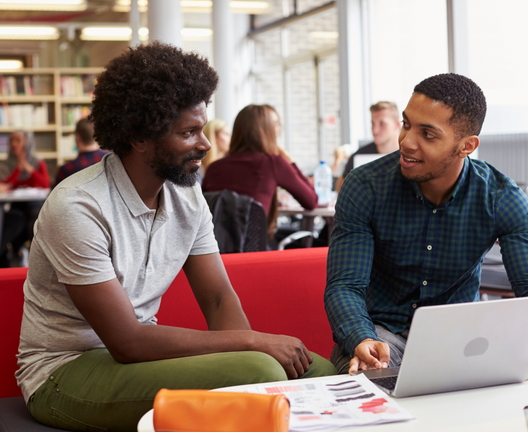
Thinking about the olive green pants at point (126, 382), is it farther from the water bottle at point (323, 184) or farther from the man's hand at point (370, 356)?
the water bottle at point (323, 184)

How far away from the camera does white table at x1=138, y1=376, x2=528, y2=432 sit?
846 mm

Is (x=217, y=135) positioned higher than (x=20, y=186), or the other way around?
(x=217, y=135)

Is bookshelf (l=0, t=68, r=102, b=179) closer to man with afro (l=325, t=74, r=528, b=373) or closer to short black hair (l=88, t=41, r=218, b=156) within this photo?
short black hair (l=88, t=41, r=218, b=156)

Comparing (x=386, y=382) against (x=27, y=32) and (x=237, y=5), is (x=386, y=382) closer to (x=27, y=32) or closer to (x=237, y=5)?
(x=237, y=5)

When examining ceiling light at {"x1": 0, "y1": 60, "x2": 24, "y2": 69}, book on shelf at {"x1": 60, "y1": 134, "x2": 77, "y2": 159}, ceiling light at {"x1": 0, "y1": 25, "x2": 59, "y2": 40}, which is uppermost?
ceiling light at {"x1": 0, "y1": 25, "x2": 59, "y2": 40}

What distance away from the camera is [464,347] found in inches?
36.6

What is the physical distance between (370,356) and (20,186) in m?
5.85

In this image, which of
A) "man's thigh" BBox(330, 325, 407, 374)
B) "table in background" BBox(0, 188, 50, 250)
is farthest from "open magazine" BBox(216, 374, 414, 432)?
"table in background" BBox(0, 188, 50, 250)

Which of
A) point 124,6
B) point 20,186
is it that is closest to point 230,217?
point 20,186

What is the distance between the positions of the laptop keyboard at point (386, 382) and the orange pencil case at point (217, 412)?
0.84 ft

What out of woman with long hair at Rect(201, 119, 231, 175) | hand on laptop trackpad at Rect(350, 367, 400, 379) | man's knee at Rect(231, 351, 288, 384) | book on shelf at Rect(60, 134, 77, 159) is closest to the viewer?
hand on laptop trackpad at Rect(350, 367, 400, 379)

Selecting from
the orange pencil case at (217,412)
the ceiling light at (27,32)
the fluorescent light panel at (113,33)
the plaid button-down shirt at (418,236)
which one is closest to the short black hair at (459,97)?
the plaid button-down shirt at (418,236)

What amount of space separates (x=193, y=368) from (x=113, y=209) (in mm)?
389

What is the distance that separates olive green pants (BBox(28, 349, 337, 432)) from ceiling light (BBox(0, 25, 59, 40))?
833cm
